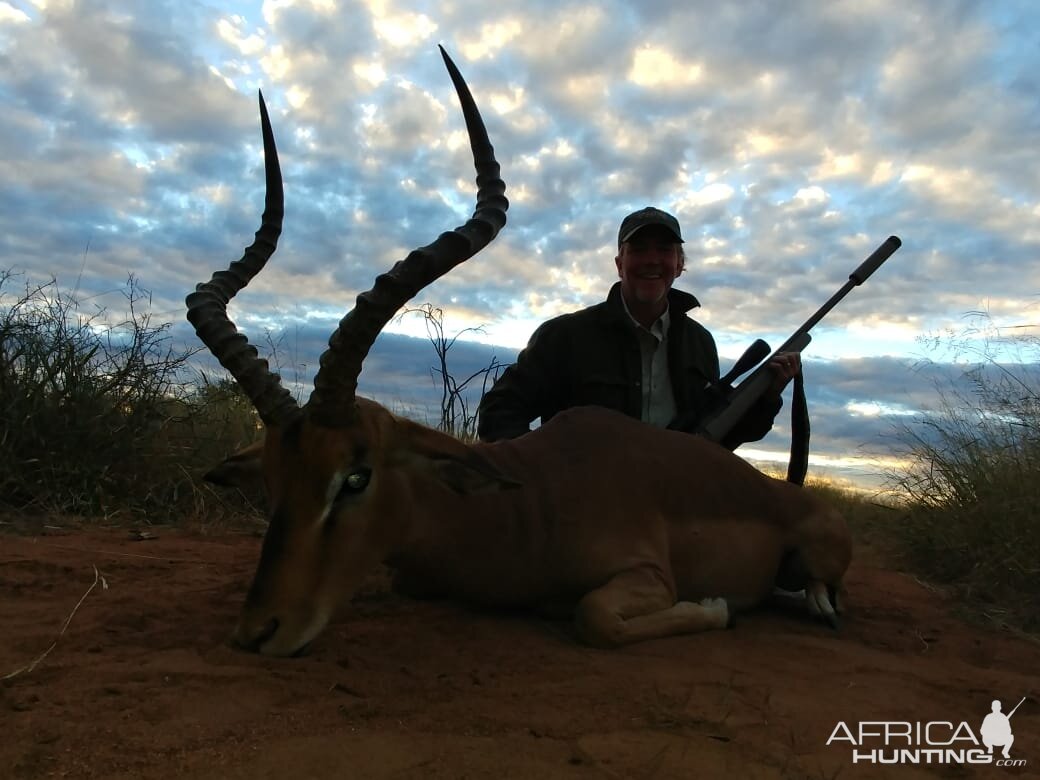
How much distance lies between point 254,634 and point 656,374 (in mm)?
4203

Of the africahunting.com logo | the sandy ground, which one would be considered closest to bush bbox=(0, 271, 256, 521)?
the sandy ground

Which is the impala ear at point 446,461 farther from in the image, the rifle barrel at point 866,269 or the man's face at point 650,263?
the rifle barrel at point 866,269

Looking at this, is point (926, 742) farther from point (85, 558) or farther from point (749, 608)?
point (85, 558)

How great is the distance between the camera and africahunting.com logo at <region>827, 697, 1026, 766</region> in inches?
100

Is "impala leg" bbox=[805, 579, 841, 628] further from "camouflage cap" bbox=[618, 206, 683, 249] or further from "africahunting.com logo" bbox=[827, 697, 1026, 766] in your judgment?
"camouflage cap" bbox=[618, 206, 683, 249]

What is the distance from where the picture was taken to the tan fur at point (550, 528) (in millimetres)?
3176

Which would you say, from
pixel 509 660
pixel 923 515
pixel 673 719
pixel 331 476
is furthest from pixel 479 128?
pixel 923 515

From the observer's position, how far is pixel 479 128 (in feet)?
12.2

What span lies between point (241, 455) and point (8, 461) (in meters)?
2.92

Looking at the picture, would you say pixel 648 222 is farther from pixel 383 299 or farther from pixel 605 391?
pixel 383 299

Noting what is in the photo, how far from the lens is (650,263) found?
6371mm

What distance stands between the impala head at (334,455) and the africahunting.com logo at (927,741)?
5.31 ft

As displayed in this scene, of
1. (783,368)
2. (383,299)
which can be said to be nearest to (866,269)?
(783,368)

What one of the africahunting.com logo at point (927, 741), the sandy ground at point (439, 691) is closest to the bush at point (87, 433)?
the sandy ground at point (439, 691)
